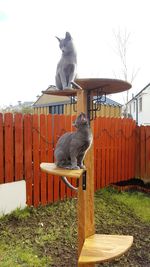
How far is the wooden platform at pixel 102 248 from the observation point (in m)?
1.93

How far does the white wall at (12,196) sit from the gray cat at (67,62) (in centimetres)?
215

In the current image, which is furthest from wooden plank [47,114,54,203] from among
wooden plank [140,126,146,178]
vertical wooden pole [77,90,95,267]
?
wooden plank [140,126,146,178]

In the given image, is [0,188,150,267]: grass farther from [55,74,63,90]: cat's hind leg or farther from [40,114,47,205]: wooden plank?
[55,74,63,90]: cat's hind leg

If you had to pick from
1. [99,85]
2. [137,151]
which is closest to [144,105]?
[137,151]

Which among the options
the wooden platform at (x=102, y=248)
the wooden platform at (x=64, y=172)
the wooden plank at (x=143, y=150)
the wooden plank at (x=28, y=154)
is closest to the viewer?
the wooden platform at (x=64, y=172)

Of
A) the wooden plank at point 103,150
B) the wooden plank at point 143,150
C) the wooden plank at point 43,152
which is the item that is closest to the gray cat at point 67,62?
the wooden plank at point 43,152

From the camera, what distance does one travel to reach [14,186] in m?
3.99

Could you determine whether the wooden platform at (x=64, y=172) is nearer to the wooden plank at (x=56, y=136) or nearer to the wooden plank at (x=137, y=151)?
the wooden plank at (x=56, y=136)

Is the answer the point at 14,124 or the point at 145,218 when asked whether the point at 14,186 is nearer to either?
Answer: the point at 14,124

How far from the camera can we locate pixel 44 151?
174 inches

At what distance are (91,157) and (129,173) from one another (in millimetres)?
4179

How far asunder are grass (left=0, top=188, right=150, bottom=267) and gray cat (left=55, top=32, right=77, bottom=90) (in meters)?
1.77

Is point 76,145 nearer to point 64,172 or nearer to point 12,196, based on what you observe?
point 64,172

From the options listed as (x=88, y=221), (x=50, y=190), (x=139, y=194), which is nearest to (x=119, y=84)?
(x=88, y=221)
